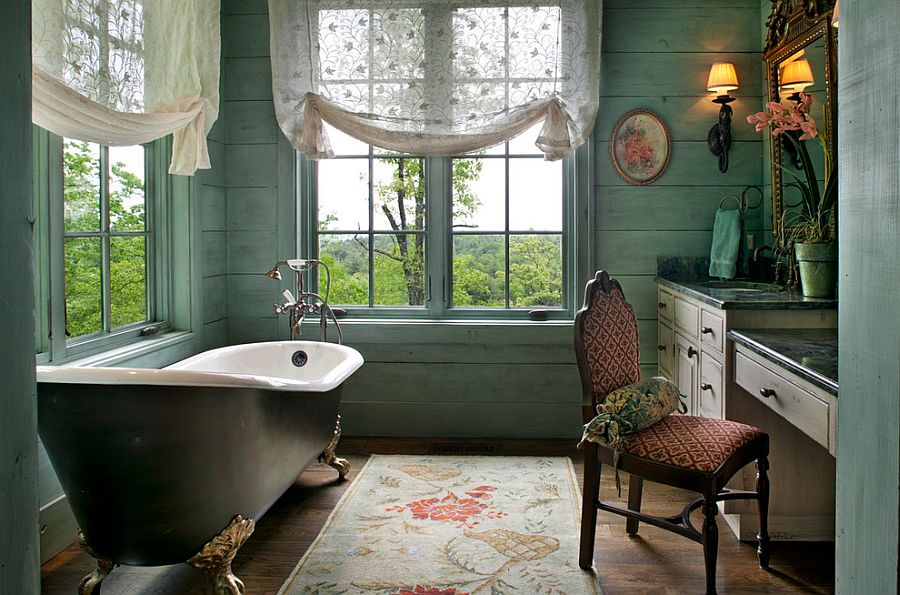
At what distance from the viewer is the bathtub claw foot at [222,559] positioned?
217cm

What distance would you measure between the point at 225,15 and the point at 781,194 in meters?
3.09

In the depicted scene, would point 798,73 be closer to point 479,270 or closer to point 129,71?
point 479,270

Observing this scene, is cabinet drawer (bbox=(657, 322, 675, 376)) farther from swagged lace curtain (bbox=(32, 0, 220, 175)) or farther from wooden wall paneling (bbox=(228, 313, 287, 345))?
swagged lace curtain (bbox=(32, 0, 220, 175))

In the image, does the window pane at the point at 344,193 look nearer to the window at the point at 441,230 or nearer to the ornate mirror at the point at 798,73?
the window at the point at 441,230

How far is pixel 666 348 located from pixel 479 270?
1101 millimetres

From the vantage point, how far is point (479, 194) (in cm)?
409

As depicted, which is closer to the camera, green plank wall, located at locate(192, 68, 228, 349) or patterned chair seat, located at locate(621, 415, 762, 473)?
patterned chair seat, located at locate(621, 415, 762, 473)

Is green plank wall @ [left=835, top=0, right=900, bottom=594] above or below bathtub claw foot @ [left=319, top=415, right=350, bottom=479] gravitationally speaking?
above

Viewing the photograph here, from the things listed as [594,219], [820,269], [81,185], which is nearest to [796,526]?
[820,269]

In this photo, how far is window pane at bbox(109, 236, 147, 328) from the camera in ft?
10.4

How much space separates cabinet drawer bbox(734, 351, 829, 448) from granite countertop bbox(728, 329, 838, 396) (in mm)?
62

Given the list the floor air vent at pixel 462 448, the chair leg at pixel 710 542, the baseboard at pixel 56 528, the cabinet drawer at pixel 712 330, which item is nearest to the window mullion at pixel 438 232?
the floor air vent at pixel 462 448

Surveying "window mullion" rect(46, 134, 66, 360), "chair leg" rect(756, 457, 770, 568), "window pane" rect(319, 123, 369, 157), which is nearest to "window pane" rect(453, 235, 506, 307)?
"window pane" rect(319, 123, 369, 157)

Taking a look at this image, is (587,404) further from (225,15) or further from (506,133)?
(225,15)
